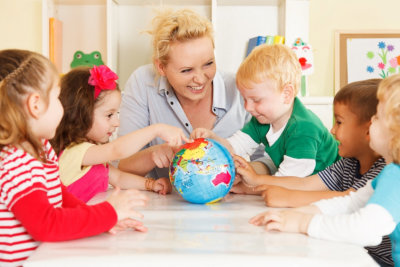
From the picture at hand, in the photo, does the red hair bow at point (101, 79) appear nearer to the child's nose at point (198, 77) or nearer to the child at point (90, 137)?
the child at point (90, 137)

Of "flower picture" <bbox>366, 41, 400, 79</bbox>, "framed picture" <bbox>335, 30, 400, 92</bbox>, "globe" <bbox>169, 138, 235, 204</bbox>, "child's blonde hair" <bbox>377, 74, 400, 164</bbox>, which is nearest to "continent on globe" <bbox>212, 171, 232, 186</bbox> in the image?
"globe" <bbox>169, 138, 235, 204</bbox>

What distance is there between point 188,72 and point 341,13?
2.20m

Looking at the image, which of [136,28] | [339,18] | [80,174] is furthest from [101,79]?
[339,18]

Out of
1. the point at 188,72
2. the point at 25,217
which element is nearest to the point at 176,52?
the point at 188,72

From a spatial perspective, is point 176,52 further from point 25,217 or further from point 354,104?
point 25,217

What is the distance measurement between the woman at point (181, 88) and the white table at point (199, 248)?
779mm

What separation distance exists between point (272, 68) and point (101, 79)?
66cm

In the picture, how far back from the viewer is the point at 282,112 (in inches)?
72.2

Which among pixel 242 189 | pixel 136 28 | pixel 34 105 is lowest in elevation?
pixel 242 189

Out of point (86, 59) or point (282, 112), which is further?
point (86, 59)

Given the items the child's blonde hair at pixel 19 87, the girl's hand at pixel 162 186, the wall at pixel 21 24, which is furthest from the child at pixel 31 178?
the wall at pixel 21 24

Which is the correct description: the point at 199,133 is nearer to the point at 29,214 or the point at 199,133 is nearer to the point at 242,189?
the point at 242,189

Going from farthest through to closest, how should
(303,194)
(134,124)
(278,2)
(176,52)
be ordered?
(278,2) → (134,124) → (176,52) → (303,194)

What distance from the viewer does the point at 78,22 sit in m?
3.71
